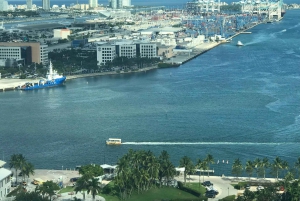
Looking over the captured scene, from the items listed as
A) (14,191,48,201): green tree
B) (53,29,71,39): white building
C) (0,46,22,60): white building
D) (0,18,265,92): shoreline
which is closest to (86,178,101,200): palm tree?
(14,191,48,201): green tree

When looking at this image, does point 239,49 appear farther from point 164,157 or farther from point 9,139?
point 164,157

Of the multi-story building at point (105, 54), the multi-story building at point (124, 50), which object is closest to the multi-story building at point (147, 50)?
the multi-story building at point (124, 50)

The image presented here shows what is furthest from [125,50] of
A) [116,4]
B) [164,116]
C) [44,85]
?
[116,4]

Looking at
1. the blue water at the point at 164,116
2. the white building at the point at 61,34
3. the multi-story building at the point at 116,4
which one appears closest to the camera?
the blue water at the point at 164,116

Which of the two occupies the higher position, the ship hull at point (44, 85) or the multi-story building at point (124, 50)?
the multi-story building at point (124, 50)

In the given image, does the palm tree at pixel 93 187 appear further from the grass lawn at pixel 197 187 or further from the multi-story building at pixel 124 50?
the multi-story building at pixel 124 50

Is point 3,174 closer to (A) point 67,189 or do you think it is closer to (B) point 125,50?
(A) point 67,189
